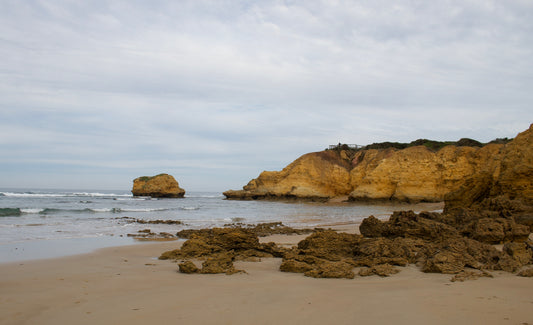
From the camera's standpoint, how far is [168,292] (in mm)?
4480

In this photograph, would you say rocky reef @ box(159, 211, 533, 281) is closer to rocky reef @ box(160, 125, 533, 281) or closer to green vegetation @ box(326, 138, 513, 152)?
rocky reef @ box(160, 125, 533, 281)

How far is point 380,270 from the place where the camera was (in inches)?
216

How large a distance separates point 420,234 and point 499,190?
5913mm

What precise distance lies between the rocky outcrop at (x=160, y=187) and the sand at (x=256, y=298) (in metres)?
61.1

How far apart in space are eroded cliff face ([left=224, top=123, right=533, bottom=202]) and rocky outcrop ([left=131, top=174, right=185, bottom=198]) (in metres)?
12.7

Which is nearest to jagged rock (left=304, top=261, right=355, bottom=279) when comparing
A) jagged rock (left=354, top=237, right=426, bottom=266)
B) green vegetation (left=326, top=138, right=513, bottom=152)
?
jagged rock (left=354, top=237, right=426, bottom=266)

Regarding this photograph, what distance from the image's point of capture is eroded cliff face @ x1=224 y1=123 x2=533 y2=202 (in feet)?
129

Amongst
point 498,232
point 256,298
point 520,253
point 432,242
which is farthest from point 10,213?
point 520,253

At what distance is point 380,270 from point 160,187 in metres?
63.4

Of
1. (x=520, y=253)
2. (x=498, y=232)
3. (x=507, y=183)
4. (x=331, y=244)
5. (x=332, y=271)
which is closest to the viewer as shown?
(x=332, y=271)

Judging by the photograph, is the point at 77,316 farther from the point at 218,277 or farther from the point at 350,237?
the point at 350,237

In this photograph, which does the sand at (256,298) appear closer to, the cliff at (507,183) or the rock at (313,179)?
the cliff at (507,183)

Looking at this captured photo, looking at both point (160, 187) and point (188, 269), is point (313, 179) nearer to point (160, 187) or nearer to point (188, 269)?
point (160, 187)

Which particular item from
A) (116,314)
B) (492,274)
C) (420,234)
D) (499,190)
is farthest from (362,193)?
(116,314)
